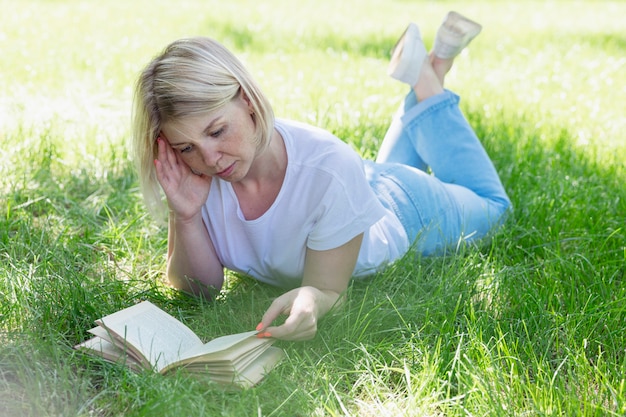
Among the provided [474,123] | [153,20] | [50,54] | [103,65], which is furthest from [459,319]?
[153,20]

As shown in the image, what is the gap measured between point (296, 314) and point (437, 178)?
1.39m

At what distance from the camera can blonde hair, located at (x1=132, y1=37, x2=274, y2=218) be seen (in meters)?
2.15

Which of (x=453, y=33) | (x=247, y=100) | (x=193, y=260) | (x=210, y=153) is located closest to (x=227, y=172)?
(x=210, y=153)

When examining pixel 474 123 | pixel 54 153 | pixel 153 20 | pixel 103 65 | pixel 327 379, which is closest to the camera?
pixel 327 379

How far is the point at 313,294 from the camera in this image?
89.4 inches

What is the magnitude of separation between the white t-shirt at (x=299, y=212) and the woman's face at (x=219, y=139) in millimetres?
203

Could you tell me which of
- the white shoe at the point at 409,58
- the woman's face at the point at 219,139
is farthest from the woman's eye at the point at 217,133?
the white shoe at the point at 409,58

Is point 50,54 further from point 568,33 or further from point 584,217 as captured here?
point 568,33

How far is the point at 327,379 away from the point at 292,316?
0.64ft

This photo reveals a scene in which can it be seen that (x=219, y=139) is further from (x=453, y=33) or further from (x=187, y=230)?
(x=453, y=33)

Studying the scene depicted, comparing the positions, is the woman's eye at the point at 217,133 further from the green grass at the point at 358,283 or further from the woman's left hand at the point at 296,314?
the green grass at the point at 358,283

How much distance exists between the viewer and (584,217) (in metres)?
3.12

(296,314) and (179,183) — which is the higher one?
(179,183)

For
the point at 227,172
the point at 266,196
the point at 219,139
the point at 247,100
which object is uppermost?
the point at 247,100
